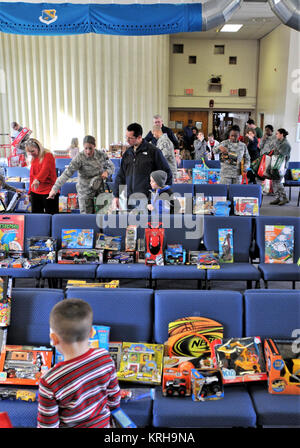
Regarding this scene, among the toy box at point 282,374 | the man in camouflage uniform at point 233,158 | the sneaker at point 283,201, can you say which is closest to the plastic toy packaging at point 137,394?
the toy box at point 282,374

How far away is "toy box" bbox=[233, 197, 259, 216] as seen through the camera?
5570 millimetres

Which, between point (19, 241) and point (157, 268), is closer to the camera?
point (157, 268)

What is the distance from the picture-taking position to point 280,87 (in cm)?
1434

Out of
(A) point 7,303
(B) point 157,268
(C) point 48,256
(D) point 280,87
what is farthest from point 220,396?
(D) point 280,87

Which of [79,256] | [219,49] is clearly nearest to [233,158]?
[79,256]

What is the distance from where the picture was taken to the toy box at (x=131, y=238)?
4.60 meters

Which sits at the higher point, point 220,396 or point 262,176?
point 262,176

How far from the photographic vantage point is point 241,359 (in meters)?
2.61

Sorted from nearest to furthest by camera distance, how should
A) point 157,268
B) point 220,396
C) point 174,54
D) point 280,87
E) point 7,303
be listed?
point 220,396
point 7,303
point 157,268
point 280,87
point 174,54

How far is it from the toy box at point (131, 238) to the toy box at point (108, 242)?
0.26 feet

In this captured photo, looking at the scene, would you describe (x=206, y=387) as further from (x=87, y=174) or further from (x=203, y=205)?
(x=203, y=205)
